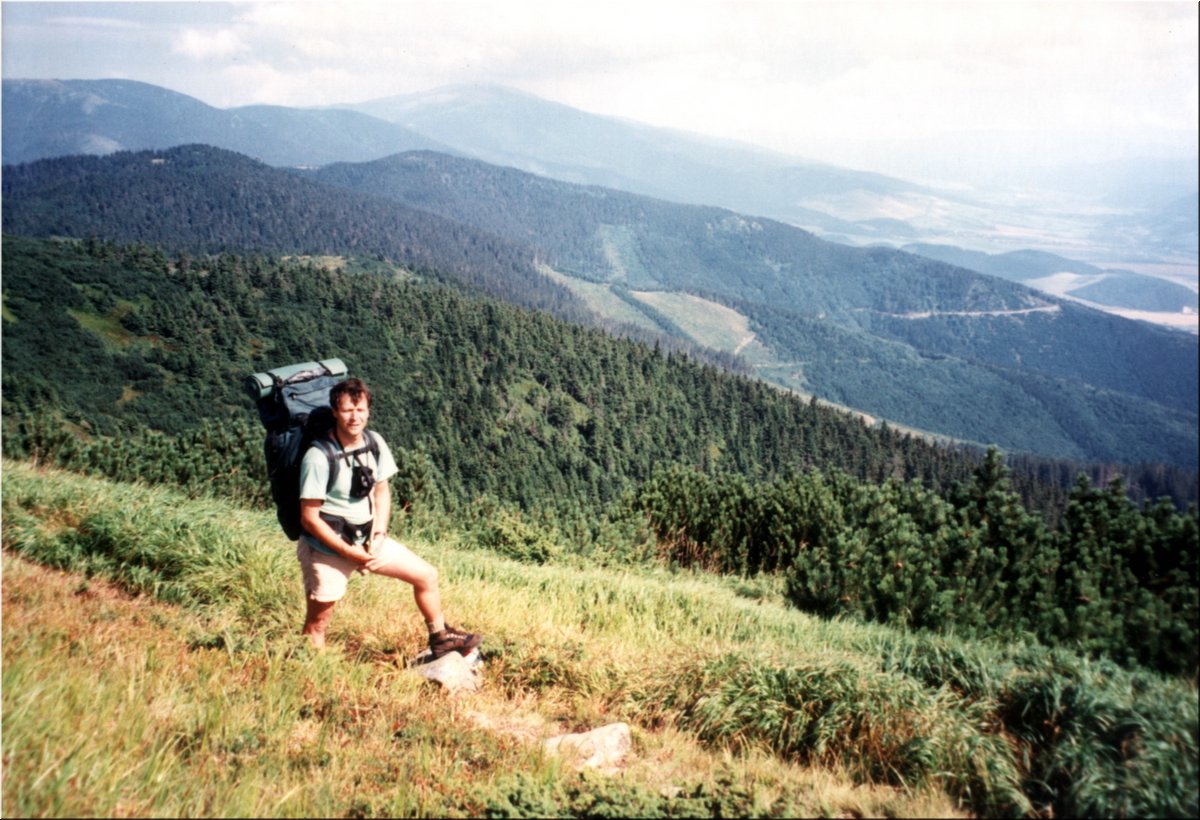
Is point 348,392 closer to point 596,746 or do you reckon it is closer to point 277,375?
point 277,375

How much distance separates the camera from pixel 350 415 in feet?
Answer: 15.4

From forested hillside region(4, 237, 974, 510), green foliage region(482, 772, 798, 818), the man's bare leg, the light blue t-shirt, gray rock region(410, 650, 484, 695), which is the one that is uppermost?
the light blue t-shirt

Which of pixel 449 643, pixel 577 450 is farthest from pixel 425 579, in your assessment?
pixel 577 450

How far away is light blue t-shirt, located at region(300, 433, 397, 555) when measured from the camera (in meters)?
4.66

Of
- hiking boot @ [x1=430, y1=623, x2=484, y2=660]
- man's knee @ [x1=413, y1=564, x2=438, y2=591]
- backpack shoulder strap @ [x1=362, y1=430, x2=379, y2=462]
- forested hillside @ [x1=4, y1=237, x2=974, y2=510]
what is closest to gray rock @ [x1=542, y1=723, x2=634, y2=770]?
hiking boot @ [x1=430, y1=623, x2=484, y2=660]

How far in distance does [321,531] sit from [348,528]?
226mm

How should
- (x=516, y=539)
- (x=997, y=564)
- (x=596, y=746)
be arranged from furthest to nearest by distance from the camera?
(x=516, y=539), (x=997, y=564), (x=596, y=746)

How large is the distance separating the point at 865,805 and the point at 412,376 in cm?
11690

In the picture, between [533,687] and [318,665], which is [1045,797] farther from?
[318,665]

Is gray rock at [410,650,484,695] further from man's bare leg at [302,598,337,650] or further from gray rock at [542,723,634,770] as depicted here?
gray rock at [542,723,634,770]

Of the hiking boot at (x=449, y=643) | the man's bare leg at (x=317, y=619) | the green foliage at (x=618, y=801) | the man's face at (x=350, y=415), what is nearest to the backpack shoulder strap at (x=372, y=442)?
the man's face at (x=350, y=415)

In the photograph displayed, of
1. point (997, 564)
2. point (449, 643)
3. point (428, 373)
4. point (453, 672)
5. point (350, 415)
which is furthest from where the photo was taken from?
point (428, 373)

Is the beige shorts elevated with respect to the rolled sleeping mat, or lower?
lower

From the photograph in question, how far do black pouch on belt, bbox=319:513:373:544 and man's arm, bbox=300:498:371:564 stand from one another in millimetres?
46
